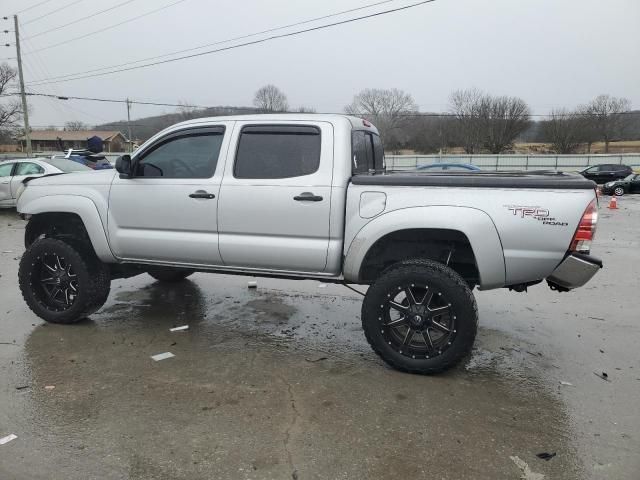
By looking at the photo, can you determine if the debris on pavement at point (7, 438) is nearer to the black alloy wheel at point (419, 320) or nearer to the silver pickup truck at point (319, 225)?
the silver pickup truck at point (319, 225)

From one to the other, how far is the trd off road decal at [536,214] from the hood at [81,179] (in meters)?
3.63

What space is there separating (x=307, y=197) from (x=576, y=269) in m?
2.05

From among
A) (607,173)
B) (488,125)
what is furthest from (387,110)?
(607,173)

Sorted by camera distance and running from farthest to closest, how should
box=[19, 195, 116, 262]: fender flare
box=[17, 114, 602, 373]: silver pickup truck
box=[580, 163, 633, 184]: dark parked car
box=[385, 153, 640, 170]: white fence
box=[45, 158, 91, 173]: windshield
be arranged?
1. box=[385, 153, 640, 170]: white fence
2. box=[580, 163, 633, 184]: dark parked car
3. box=[45, 158, 91, 173]: windshield
4. box=[19, 195, 116, 262]: fender flare
5. box=[17, 114, 602, 373]: silver pickup truck

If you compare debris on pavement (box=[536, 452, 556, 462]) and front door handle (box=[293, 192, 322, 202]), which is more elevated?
front door handle (box=[293, 192, 322, 202])

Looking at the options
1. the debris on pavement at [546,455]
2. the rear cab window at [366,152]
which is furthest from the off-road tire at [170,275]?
the debris on pavement at [546,455]

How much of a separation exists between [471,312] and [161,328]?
304cm

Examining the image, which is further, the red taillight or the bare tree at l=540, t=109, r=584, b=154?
the bare tree at l=540, t=109, r=584, b=154

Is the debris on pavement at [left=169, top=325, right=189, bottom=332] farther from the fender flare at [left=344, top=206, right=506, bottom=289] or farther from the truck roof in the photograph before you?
the fender flare at [left=344, top=206, right=506, bottom=289]

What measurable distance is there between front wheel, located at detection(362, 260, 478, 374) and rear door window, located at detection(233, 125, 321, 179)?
44.6 inches

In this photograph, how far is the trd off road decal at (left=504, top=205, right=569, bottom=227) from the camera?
3537mm

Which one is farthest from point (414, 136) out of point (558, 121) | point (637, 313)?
point (637, 313)

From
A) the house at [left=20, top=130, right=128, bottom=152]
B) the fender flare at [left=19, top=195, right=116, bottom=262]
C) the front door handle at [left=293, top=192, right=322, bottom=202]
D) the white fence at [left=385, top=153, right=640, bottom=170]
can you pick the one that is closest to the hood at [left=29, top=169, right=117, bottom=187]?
the fender flare at [left=19, top=195, right=116, bottom=262]

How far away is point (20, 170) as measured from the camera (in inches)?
546
